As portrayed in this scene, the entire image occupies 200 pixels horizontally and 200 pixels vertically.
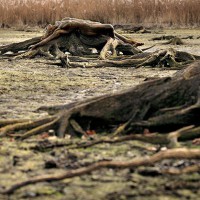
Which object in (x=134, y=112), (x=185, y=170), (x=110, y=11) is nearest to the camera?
(x=185, y=170)

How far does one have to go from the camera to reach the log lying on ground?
3.77 meters

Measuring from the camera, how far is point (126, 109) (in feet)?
12.7

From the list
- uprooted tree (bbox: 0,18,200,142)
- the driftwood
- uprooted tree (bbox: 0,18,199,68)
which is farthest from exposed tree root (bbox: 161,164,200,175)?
the driftwood

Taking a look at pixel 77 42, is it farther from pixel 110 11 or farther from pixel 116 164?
pixel 110 11

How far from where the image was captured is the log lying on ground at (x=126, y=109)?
3.77 meters

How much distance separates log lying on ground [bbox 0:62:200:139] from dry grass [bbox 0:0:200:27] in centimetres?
1563

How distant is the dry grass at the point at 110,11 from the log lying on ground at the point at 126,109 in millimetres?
15627

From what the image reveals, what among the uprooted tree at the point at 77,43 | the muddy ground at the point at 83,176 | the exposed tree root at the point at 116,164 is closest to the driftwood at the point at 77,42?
the uprooted tree at the point at 77,43

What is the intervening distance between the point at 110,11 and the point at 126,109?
1721 cm

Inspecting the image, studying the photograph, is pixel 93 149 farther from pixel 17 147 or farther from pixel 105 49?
pixel 105 49

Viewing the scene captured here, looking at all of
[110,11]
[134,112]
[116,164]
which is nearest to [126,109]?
[134,112]

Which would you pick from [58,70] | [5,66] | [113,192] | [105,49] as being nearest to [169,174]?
[113,192]

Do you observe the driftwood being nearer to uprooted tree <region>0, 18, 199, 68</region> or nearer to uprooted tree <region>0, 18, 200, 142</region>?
uprooted tree <region>0, 18, 199, 68</region>

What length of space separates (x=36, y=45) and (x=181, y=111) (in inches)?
298
